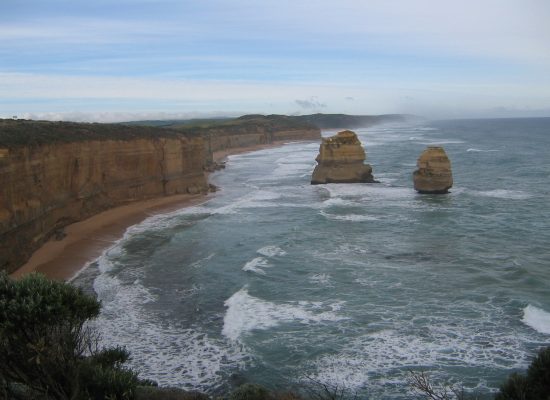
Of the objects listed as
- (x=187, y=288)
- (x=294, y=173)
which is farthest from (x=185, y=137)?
(x=187, y=288)

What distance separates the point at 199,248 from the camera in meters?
28.6

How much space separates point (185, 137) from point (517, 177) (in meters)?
32.4

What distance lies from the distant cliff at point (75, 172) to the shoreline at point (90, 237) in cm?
50

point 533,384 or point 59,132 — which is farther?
point 59,132

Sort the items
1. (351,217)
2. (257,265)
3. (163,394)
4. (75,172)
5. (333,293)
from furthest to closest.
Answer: (351,217)
(75,172)
(257,265)
(333,293)
(163,394)

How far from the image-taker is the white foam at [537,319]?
56.1ft

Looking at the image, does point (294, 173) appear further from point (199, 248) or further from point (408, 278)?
point (408, 278)

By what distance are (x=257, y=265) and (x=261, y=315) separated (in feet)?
19.5

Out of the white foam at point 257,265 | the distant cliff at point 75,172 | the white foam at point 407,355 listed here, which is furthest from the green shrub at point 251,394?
the distant cliff at point 75,172

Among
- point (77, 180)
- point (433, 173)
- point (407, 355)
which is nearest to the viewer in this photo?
point (407, 355)

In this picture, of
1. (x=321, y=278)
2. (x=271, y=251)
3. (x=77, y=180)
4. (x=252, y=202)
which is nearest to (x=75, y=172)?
(x=77, y=180)

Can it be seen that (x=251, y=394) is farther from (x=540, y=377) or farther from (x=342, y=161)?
(x=342, y=161)

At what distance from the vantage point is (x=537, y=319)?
17.8 m

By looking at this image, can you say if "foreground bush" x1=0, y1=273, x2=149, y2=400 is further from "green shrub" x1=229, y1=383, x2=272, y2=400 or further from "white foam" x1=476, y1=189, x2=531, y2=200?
"white foam" x1=476, y1=189, x2=531, y2=200
